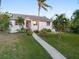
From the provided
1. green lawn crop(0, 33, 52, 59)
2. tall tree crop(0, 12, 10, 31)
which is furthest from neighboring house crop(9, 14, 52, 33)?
green lawn crop(0, 33, 52, 59)

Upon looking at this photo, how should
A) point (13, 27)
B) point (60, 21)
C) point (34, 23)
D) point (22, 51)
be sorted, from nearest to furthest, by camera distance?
point (22, 51)
point (60, 21)
point (13, 27)
point (34, 23)

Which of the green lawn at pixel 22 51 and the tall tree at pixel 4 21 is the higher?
the tall tree at pixel 4 21

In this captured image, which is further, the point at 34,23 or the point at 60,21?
the point at 34,23

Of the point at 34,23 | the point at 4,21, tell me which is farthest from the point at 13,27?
the point at 34,23

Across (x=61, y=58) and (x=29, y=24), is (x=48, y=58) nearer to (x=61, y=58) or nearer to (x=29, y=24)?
(x=61, y=58)

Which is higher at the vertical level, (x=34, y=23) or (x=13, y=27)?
(x=34, y=23)

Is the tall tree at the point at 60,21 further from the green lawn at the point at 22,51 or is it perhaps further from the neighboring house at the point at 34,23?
the green lawn at the point at 22,51

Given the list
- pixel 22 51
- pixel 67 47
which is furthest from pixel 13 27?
pixel 22 51

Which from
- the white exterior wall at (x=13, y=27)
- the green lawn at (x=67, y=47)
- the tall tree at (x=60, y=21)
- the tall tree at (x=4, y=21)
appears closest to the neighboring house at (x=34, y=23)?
the white exterior wall at (x=13, y=27)

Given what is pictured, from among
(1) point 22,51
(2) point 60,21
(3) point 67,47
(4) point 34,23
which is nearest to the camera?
(1) point 22,51

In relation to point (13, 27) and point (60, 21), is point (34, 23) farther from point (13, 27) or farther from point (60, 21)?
point (60, 21)

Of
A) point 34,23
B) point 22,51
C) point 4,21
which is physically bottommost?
point 22,51

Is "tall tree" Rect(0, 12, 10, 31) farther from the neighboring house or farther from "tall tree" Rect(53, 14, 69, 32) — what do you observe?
"tall tree" Rect(53, 14, 69, 32)

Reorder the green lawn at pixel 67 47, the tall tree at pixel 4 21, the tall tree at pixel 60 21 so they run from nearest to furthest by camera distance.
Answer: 1. the green lawn at pixel 67 47
2. the tall tree at pixel 60 21
3. the tall tree at pixel 4 21
